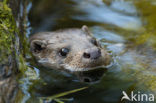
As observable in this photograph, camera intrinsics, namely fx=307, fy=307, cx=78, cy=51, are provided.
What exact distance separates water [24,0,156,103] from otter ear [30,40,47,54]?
0.63m

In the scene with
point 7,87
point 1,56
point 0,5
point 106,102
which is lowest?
point 106,102

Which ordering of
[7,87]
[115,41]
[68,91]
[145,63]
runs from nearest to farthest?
[7,87], [68,91], [145,63], [115,41]

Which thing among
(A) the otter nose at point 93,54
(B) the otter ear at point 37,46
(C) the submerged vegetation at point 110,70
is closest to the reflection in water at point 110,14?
(C) the submerged vegetation at point 110,70

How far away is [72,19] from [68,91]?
4105 mm

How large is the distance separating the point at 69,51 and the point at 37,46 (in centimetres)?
90

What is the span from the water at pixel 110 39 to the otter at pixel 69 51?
24cm

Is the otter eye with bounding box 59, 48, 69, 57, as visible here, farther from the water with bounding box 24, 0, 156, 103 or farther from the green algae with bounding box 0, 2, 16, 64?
the green algae with bounding box 0, 2, 16, 64

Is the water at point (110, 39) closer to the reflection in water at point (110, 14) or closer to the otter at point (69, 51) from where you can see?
the reflection in water at point (110, 14)

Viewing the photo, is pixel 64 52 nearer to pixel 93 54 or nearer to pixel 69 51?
pixel 69 51

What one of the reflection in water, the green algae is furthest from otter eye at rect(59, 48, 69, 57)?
the reflection in water

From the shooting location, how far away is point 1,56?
426 centimetres

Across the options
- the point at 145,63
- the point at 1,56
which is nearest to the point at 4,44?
the point at 1,56

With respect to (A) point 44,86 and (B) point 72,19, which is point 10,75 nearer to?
(A) point 44,86

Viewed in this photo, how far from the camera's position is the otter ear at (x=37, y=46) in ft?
21.1
